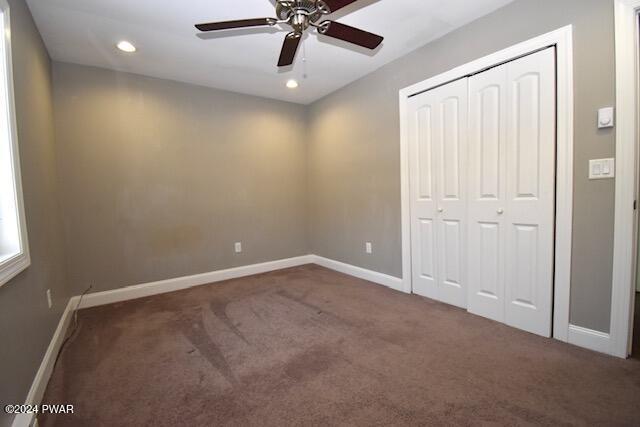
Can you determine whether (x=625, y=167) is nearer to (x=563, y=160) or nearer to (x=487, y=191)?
(x=563, y=160)

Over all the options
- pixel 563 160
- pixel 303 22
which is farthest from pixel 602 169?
pixel 303 22

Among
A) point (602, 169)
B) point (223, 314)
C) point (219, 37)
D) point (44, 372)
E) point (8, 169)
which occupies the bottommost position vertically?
point (223, 314)

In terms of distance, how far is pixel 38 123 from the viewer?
2.15m

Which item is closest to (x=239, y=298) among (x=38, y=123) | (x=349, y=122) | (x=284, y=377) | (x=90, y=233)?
(x=284, y=377)

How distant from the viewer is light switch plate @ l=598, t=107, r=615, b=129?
5.67 feet

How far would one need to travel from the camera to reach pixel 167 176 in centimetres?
338

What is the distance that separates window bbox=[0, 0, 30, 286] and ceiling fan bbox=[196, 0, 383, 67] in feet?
3.36

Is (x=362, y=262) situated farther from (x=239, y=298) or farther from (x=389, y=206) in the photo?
(x=239, y=298)

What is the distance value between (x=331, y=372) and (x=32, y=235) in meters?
2.08

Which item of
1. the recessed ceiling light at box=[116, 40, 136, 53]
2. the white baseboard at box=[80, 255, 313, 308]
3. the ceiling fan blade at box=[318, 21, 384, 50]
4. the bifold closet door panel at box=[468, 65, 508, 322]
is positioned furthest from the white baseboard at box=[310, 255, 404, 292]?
the recessed ceiling light at box=[116, 40, 136, 53]

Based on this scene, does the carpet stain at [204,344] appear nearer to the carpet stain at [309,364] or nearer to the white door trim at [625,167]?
the carpet stain at [309,364]

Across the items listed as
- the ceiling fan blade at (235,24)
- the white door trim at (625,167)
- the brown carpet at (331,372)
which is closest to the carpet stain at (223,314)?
the brown carpet at (331,372)

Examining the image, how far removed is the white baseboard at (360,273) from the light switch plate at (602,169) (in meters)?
1.87

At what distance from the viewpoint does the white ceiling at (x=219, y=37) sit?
2135mm
